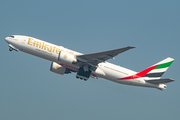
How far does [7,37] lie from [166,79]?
27.4 m

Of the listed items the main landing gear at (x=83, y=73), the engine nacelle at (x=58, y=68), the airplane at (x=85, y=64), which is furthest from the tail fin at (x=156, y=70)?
the engine nacelle at (x=58, y=68)

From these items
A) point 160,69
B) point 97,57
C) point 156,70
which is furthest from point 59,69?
point 160,69

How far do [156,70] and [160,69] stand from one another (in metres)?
0.97

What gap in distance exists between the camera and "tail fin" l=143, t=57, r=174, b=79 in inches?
1791

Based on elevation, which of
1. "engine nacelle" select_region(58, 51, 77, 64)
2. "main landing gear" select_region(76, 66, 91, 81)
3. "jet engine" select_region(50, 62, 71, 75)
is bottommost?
"main landing gear" select_region(76, 66, 91, 81)

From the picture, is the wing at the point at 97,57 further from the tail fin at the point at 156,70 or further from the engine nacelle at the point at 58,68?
the tail fin at the point at 156,70

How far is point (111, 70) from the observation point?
4203cm

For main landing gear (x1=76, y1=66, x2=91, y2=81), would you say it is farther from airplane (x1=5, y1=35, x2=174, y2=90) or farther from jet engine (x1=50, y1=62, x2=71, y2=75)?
jet engine (x1=50, y1=62, x2=71, y2=75)

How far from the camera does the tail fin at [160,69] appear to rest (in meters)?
45.5

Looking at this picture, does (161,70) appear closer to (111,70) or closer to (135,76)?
(135,76)

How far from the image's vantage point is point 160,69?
46.6 meters

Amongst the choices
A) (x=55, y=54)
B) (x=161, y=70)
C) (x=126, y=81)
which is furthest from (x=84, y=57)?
(x=161, y=70)

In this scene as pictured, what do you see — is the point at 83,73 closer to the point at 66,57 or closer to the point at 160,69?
the point at 66,57

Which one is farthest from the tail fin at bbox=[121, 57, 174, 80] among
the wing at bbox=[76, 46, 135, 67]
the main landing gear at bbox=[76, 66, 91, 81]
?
the main landing gear at bbox=[76, 66, 91, 81]
